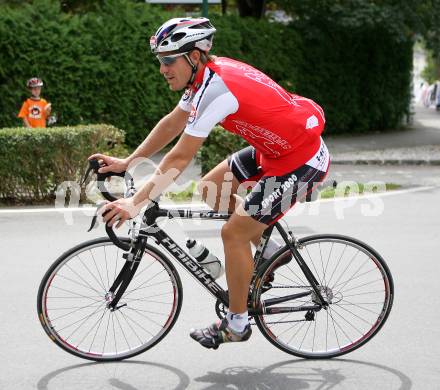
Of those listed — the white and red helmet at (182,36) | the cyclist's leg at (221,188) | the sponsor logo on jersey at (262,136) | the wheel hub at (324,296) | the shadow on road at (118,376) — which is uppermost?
the white and red helmet at (182,36)

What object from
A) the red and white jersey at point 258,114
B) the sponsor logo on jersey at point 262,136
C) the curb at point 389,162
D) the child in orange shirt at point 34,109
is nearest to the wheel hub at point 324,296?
the red and white jersey at point 258,114

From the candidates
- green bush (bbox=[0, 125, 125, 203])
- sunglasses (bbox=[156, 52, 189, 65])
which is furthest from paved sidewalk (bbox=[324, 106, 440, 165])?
sunglasses (bbox=[156, 52, 189, 65])

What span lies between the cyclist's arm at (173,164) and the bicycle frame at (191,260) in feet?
1.01

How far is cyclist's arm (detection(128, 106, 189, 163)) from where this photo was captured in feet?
17.4

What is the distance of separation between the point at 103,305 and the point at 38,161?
572cm

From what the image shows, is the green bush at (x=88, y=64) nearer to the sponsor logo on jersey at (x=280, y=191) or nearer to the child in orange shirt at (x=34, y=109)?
the child in orange shirt at (x=34, y=109)

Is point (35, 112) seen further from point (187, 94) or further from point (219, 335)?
point (219, 335)

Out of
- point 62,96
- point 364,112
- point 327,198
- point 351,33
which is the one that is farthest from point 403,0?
point 327,198

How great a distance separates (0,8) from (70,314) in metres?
13.0

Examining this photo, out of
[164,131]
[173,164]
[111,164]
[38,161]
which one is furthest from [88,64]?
[173,164]

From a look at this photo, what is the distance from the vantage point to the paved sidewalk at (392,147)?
1697cm

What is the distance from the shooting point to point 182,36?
15.6ft

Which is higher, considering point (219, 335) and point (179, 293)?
point (179, 293)

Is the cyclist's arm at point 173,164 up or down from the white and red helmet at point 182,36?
down
